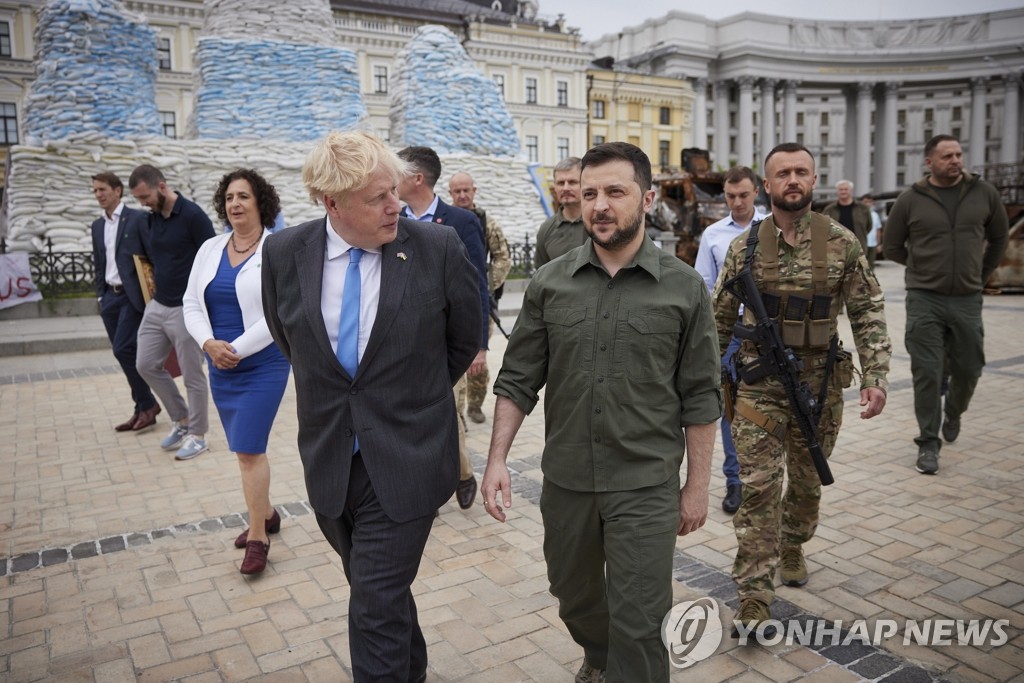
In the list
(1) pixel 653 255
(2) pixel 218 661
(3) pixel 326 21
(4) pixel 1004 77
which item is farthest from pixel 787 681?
(4) pixel 1004 77

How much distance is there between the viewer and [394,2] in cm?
5788

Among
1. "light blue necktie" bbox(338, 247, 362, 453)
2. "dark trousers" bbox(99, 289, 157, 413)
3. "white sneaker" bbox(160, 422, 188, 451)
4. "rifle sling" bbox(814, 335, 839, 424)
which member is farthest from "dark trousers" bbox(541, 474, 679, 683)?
"dark trousers" bbox(99, 289, 157, 413)

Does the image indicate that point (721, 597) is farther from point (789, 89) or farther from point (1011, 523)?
point (789, 89)

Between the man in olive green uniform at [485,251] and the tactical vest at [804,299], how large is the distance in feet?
9.38

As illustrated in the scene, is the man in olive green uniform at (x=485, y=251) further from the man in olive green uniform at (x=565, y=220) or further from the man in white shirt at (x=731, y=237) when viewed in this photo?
the man in white shirt at (x=731, y=237)

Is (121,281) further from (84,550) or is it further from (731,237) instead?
(731,237)

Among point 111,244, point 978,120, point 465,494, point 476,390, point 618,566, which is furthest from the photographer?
point 978,120

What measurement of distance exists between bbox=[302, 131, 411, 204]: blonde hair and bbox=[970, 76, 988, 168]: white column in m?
90.7

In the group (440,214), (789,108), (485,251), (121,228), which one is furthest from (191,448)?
(789,108)

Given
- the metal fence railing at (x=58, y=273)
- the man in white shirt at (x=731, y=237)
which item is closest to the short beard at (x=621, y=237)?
the man in white shirt at (x=731, y=237)

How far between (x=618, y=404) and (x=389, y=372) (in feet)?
2.40

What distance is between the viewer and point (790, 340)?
11.4 ft

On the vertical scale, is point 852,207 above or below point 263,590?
above

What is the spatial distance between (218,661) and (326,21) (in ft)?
65.4
